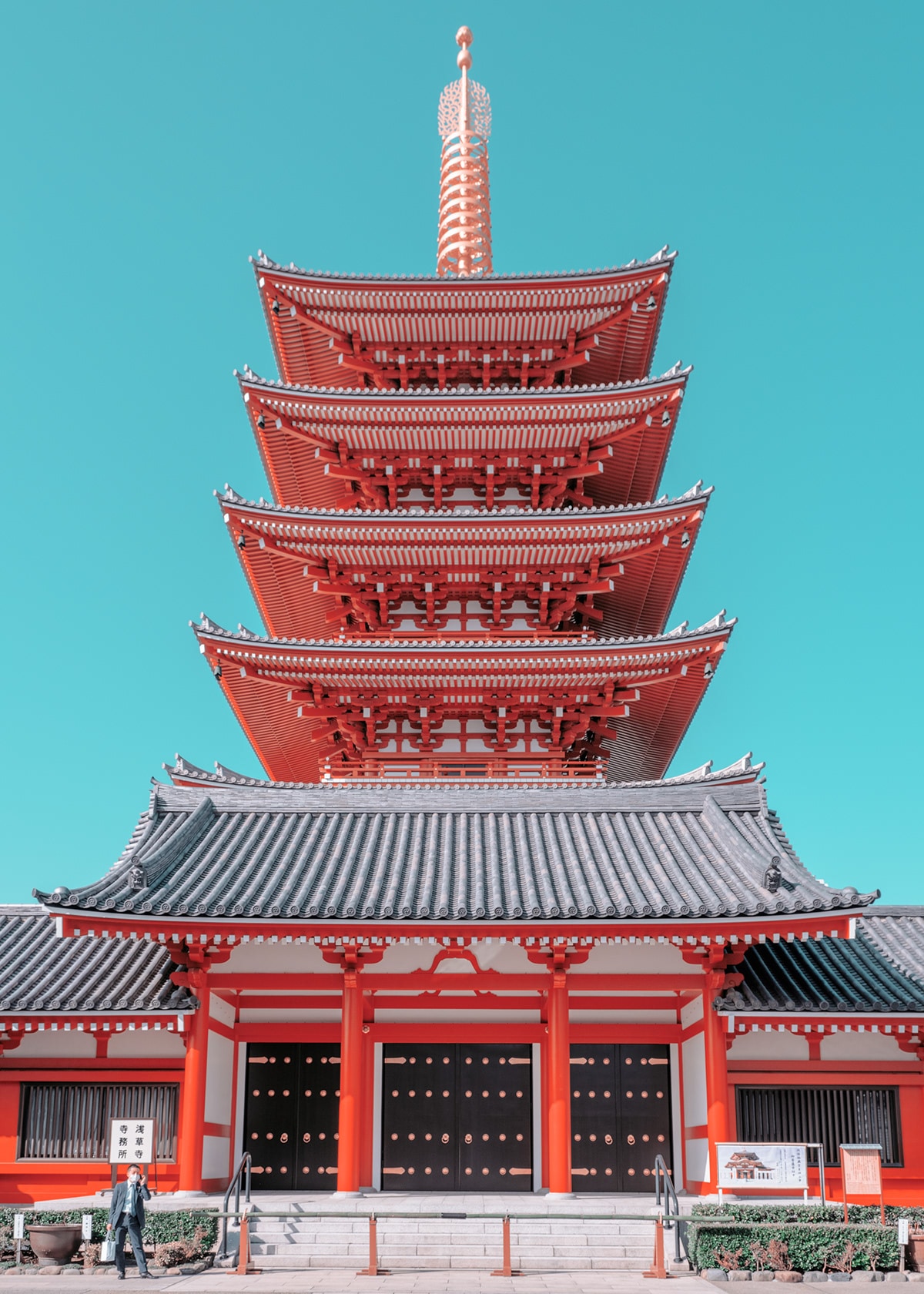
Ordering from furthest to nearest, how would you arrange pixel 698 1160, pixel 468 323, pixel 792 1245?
pixel 468 323 < pixel 698 1160 < pixel 792 1245

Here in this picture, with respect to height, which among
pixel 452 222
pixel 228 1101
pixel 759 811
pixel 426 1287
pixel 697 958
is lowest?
pixel 426 1287

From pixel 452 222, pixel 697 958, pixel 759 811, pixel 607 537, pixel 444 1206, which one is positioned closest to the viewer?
pixel 444 1206

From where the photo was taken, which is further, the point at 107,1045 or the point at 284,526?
the point at 284,526

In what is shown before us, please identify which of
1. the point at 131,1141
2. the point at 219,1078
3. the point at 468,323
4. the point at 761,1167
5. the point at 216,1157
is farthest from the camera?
the point at 468,323

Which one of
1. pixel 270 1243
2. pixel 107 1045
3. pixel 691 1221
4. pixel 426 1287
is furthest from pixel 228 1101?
pixel 691 1221

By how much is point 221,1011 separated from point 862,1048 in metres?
8.80

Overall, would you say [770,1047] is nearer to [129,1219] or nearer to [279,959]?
[279,959]

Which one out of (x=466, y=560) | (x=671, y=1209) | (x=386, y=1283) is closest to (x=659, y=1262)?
(x=671, y=1209)

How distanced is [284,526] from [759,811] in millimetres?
10127

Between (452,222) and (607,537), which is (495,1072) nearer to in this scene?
(607,537)

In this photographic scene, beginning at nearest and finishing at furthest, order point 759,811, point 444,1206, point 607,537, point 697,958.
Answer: point 444,1206
point 697,958
point 759,811
point 607,537

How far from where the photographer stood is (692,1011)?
16.3 meters

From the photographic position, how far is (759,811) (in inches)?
737

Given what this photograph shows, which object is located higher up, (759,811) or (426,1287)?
(759,811)
